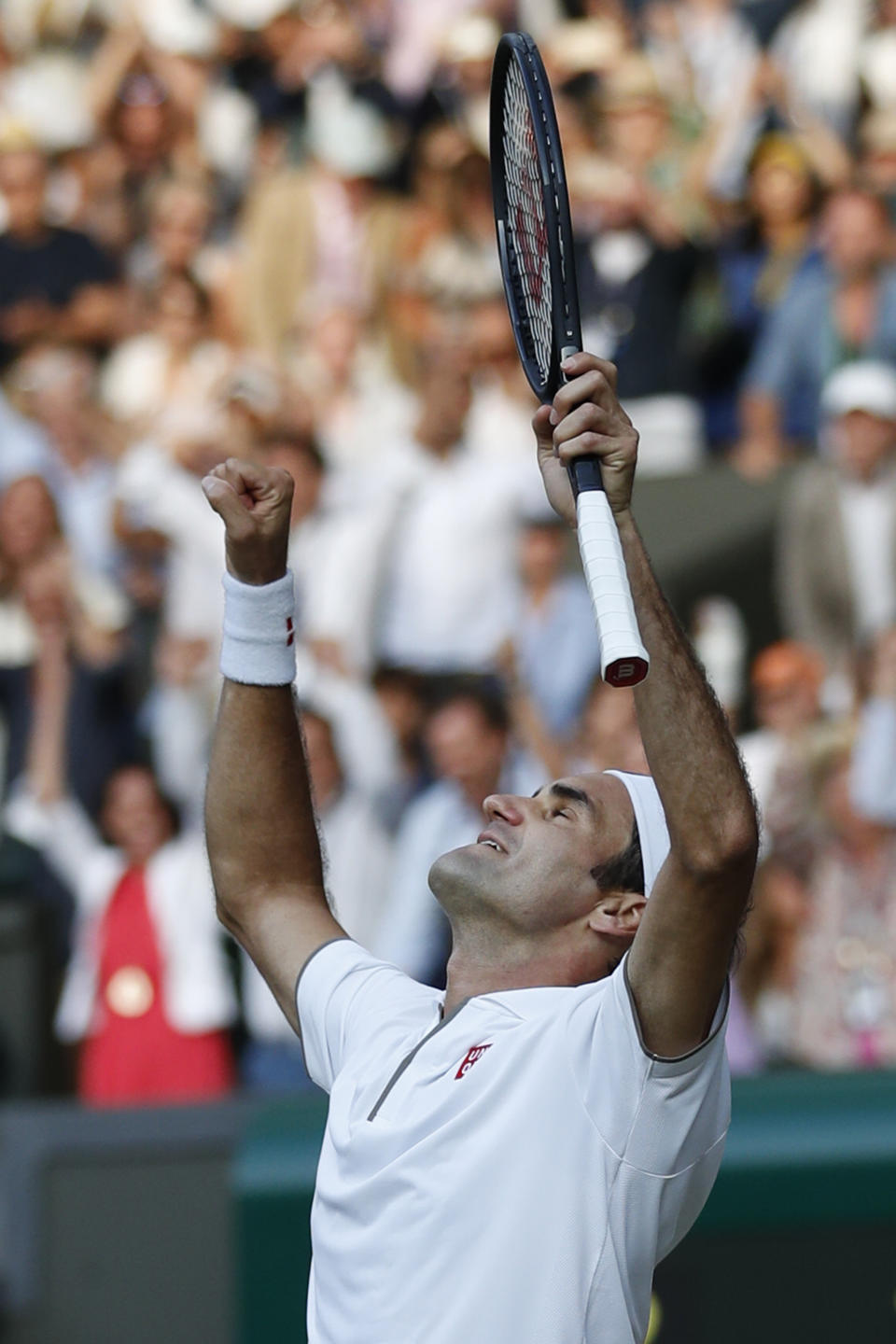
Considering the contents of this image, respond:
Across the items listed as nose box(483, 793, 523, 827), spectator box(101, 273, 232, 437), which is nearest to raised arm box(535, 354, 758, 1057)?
nose box(483, 793, 523, 827)

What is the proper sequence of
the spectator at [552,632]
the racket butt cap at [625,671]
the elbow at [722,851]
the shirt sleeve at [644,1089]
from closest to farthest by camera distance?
the racket butt cap at [625,671]
the elbow at [722,851]
the shirt sleeve at [644,1089]
the spectator at [552,632]

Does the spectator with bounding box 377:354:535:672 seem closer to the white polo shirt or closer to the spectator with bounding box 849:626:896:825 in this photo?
the spectator with bounding box 849:626:896:825

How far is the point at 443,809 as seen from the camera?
6.86m

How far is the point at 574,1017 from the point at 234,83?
8768mm

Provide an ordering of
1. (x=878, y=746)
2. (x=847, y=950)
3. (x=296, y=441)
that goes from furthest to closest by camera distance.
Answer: (x=296, y=441), (x=878, y=746), (x=847, y=950)

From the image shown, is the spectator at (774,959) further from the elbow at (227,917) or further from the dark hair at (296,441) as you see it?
the elbow at (227,917)

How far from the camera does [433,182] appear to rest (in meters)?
9.30

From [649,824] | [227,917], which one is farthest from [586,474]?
[227,917]

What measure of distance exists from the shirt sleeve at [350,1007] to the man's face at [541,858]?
7.1 inches

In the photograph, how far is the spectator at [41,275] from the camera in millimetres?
9922

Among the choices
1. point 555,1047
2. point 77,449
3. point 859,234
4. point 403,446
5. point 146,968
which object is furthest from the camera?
point 77,449

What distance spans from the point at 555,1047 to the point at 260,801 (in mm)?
850

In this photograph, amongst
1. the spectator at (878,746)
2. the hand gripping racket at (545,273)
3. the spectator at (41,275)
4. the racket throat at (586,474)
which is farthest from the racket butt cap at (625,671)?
the spectator at (41,275)

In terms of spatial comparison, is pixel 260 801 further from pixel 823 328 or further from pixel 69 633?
pixel 823 328
